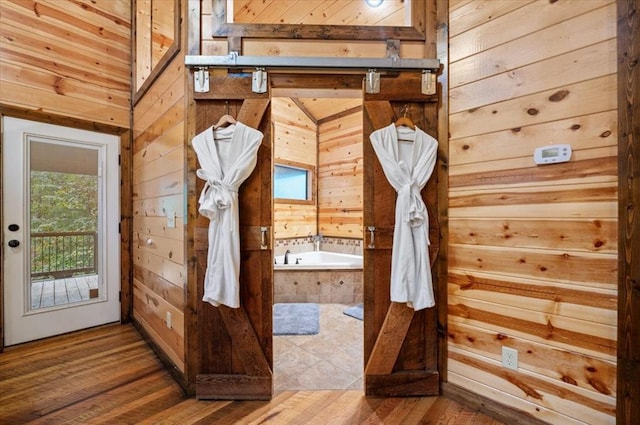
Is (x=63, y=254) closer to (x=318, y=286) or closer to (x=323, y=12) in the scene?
(x=318, y=286)

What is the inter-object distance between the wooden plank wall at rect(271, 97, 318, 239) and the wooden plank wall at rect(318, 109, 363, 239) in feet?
0.50

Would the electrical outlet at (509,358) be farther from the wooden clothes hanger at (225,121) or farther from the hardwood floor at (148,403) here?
the wooden clothes hanger at (225,121)

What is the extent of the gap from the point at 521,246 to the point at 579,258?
9.2 inches

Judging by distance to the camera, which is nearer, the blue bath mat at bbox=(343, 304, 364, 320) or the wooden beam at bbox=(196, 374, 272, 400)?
the wooden beam at bbox=(196, 374, 272, 400)

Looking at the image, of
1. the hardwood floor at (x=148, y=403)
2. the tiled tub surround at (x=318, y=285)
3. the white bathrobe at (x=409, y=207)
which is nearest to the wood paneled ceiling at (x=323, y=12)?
the white bathrobe at (x=409, y=207)

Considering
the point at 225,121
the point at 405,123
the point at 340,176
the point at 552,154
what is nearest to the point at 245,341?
the point at 225,121

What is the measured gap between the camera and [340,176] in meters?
4.67

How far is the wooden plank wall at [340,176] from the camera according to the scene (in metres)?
4.45

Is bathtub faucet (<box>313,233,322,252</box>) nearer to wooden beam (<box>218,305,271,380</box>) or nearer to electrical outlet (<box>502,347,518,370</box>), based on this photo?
wooden beam (<box>218,305,271,380</box>)

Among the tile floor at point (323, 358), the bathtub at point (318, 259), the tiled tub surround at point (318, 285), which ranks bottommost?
the tile floor at point (323, 358)

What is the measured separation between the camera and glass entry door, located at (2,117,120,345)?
239 centimetres

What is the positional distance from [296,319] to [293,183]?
2362 mm

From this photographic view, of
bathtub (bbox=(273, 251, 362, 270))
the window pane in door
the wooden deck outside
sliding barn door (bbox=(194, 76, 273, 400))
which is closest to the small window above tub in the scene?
bathtub (bbox=(273, 251, 362, 270))

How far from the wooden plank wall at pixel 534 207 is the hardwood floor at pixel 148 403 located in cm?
41
